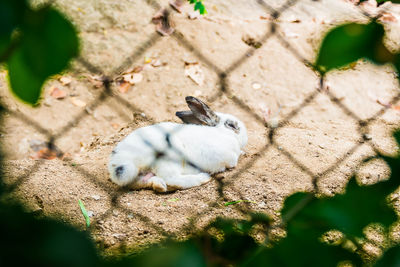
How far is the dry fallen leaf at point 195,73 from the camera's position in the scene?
11.7 feet

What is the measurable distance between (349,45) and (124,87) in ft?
9.81

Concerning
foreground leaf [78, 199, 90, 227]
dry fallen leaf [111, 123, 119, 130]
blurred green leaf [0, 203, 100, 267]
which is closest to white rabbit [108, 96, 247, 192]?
foreground leaf [78, 199, 90, 227]

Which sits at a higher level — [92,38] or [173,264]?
[173,264]

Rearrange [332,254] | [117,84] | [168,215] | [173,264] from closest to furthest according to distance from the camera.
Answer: [173,264] → [332,254] → [168,215] → [117,84]

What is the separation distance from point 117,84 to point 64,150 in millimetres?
814

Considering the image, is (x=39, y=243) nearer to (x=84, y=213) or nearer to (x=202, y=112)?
(x=84, y=213)

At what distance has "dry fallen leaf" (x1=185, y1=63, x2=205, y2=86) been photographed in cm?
357

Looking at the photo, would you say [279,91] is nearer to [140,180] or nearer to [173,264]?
[140,180]

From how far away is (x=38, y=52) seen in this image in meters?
0.37

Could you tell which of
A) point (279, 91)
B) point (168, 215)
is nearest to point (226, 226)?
point (168, 215)

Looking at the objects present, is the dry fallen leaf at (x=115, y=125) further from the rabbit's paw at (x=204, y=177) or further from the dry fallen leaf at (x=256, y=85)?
the dry fallen leaf at (x=256, y=85)

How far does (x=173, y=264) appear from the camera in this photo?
0.38 metres

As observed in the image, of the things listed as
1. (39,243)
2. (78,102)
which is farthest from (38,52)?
(78,102)

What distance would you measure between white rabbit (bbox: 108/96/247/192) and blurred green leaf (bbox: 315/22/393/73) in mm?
1938
